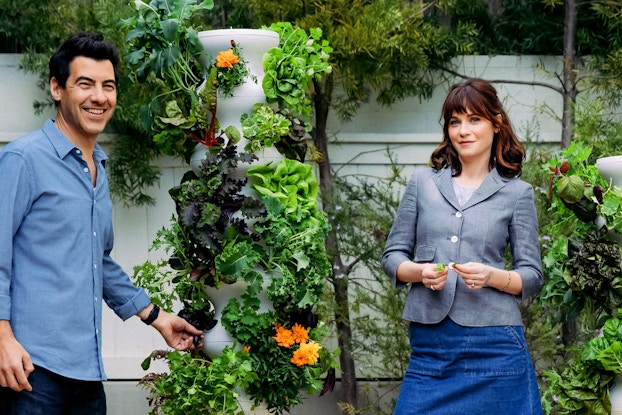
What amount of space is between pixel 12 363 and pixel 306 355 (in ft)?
Answer: 3.45

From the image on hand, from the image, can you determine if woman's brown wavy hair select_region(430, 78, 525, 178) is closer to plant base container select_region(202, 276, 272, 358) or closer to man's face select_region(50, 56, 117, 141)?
plant base container select_region(202, 276, 272, 358)

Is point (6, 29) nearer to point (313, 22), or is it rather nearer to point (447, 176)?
point (313, 22)

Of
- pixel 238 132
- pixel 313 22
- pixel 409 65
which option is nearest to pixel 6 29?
pixel 313 22

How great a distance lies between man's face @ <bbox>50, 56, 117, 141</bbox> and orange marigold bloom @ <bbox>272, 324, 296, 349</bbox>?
90 centimetres

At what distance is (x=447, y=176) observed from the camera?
3217 mm

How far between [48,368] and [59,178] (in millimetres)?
548

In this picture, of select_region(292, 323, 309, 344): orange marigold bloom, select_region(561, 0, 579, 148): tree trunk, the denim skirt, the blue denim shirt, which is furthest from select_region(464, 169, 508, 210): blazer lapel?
select_region(561, 0, 579, 148): tree trunk

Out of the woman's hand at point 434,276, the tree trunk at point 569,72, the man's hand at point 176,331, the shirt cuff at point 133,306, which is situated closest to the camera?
the woman's hand at point 434,276

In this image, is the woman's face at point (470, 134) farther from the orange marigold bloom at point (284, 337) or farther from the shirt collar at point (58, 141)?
the shirt collar at point (58, 141)

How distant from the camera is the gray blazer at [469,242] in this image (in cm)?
304

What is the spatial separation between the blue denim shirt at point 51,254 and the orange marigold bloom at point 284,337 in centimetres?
66

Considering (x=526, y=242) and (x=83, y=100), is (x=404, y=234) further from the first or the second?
(x=83, y=100)

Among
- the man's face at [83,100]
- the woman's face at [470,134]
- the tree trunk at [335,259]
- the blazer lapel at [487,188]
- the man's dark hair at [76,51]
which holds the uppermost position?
the man's dark hair at [76,51]

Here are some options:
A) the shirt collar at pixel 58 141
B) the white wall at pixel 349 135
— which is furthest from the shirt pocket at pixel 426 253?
the white wall at pixel 349 135
